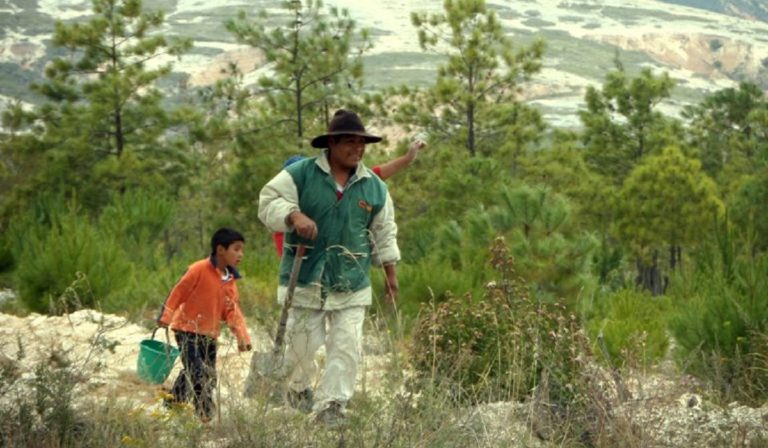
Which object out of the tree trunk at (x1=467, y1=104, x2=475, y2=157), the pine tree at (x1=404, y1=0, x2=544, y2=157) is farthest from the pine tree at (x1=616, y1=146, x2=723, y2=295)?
the tree trunk at (x1=467, y1=104, x2=475, y2=157)

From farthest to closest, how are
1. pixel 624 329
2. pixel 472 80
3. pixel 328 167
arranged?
pixel 472 80 < pixel 624 329 < pixel 328 167

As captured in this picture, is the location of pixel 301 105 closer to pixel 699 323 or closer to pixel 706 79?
pixel 699 323

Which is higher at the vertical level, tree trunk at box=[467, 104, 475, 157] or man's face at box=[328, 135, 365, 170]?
man's face at box=[328, 135, 365, 170]

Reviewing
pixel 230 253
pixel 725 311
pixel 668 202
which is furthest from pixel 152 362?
pixel 668 202

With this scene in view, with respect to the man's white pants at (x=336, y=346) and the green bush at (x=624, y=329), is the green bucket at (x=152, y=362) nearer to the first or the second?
the man's white pants at (x=336, y=346)

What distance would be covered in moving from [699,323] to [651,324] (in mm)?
1853

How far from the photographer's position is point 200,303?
6.54 metres

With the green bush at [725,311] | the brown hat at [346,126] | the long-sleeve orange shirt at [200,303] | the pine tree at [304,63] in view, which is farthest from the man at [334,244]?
the pine tree at [304,63]

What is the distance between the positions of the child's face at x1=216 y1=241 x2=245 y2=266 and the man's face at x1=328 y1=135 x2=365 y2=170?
2.66 ft

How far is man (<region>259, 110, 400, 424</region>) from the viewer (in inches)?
240

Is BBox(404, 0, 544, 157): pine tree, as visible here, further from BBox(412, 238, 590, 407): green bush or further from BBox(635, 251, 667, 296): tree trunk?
BBox(412, 238, 590, 407): green bush

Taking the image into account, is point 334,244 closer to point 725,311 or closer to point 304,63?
point 725,311

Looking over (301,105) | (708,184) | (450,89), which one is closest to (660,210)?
(708,184)

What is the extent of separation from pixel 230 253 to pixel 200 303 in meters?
0.32
